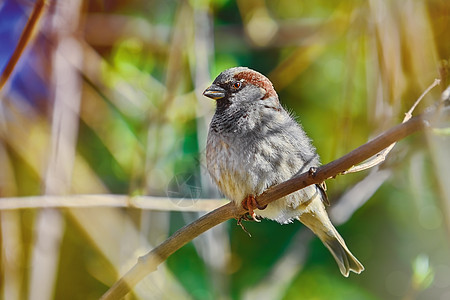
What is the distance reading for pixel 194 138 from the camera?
3975 mm

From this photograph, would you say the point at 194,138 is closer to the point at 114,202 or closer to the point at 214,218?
the point at 114,202

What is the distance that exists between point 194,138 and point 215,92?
136 centimetres

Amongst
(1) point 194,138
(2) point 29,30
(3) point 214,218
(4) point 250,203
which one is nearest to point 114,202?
(4) point 250,203

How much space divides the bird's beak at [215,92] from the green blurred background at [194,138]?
0.38 meters

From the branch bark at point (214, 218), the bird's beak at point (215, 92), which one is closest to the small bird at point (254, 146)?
the bird's beak at point (215, 92)

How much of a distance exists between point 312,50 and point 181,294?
1.76 metres

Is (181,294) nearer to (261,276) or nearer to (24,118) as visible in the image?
(261,276)

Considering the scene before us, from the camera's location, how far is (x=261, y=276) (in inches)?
150

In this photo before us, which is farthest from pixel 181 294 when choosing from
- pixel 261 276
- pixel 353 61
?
pixel 353 61

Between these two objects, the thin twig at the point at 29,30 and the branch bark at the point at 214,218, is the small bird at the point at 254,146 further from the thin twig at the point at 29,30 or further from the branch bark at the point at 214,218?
the thin twig at the point at 29,30

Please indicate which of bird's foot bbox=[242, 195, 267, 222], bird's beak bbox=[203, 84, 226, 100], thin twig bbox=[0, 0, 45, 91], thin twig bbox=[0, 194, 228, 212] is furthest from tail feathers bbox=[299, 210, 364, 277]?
thin twig bbox=[0, 0, 45, 91]

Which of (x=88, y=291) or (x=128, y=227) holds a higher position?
(x=128, y=227)

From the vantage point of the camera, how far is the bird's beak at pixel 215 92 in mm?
2627

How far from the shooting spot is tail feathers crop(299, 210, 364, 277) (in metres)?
2.88
